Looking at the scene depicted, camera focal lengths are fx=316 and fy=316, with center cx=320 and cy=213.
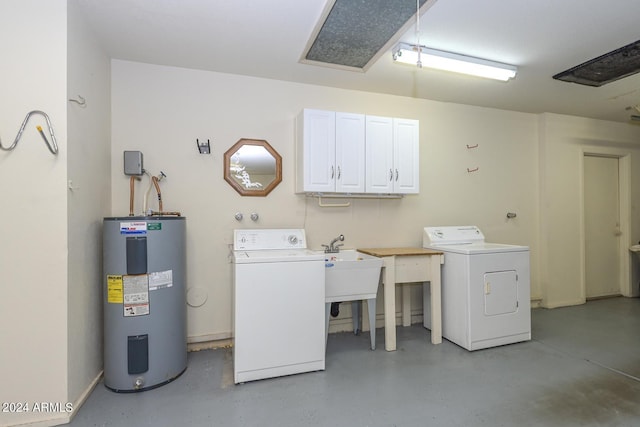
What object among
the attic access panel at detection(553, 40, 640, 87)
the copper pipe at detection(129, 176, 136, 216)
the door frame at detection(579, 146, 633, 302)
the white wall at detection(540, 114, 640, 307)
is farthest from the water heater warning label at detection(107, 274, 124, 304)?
the door frame at detection(579, 146, 633, 302)

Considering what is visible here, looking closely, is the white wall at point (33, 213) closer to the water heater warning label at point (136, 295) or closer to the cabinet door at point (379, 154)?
the water heater warning label at point (136, 295)

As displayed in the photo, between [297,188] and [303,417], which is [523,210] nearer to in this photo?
[297,188]

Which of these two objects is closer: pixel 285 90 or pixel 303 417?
pixel 303 417

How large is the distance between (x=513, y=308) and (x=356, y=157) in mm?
2133

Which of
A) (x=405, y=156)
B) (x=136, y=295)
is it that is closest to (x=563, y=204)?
(x=405, y=156)

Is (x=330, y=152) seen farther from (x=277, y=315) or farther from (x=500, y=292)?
(x=500, y=292)

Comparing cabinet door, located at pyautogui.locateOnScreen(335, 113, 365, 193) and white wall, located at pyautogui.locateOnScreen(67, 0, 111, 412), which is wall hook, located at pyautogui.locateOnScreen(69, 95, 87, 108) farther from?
cabinet door, located at pyautogui.locateOnScreen(335, 113, 365, 193)

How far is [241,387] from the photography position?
7.60 ft

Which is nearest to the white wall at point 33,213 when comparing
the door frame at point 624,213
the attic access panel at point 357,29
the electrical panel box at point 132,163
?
the electrical panel box at point 132,163

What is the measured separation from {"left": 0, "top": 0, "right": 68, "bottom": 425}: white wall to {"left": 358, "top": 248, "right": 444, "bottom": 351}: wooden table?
2.42m

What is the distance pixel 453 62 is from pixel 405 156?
944 millimetres

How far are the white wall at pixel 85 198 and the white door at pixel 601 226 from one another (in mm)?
6057

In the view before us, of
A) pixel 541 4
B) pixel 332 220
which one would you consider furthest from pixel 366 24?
pixel 332 220

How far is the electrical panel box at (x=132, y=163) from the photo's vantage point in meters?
2.70
